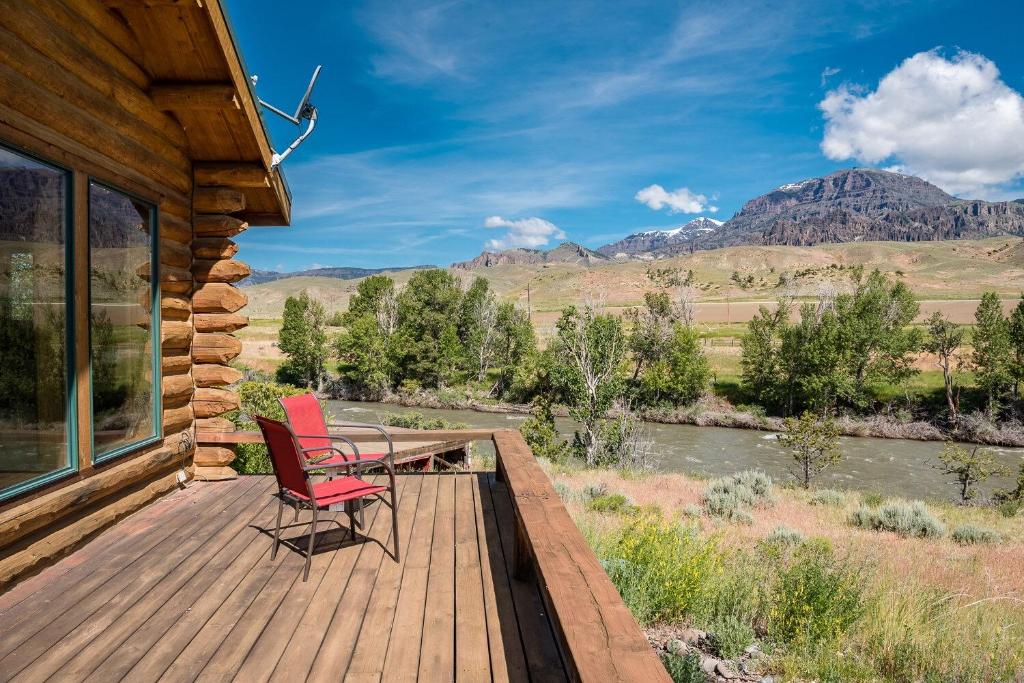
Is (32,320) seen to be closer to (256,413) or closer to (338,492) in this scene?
(338,492)

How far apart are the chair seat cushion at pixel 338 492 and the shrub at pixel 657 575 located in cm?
185

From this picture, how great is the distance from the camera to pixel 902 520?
10555mm

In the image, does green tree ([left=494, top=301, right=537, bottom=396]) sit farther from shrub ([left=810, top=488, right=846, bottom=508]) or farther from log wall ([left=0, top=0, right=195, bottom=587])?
log wall ([left=0, top=0, right=195, bottom=587])

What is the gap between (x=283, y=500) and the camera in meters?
3.48

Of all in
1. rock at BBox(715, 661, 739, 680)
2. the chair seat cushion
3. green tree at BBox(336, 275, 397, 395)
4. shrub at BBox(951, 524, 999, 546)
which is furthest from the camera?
green tree at BBox(336, 275, 397, 395)

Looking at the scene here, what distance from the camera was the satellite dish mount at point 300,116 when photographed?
4938mm

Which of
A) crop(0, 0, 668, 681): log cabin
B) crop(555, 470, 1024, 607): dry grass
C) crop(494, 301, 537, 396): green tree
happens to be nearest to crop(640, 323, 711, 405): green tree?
crop(494, 301, 537, 396): green tree

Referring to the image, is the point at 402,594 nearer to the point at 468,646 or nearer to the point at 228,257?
the point at 468,646

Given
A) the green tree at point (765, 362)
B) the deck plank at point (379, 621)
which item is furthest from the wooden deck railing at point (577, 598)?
the green tree at point (765, 362)

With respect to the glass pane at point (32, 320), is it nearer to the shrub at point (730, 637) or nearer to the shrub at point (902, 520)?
the shrub at point (730, 637)

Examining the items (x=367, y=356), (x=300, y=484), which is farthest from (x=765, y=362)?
(x=300, y=484)

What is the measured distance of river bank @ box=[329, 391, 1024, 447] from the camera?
2420 cm

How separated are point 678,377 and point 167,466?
92.1 feet

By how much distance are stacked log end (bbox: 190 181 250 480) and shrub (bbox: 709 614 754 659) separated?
13.3 feet
